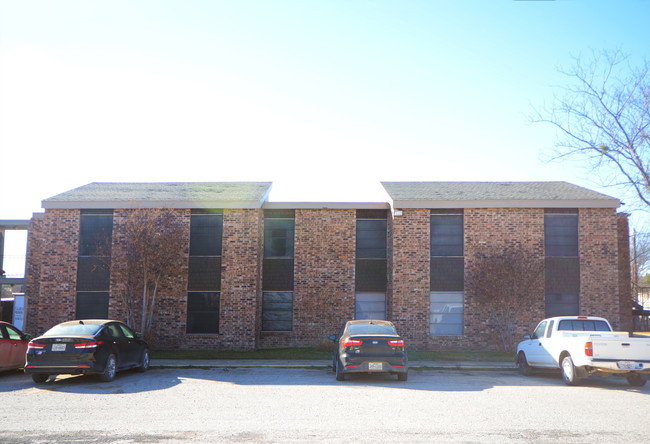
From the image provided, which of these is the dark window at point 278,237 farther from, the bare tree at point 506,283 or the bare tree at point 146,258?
the bare tree at point 506,283

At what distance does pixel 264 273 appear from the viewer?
23.7 meters

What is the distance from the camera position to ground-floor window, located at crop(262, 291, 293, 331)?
2352cm

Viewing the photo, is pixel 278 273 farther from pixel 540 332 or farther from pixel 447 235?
pixel 540 332

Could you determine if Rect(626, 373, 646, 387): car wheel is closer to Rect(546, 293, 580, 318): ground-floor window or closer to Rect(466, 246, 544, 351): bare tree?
Rect(466, 246, 544, 351): bare tree

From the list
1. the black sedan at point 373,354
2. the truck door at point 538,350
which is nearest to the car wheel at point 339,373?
the black sedan at point 373,354

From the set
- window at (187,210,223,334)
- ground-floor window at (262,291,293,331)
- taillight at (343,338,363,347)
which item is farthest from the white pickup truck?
window at (187,210,223,334)

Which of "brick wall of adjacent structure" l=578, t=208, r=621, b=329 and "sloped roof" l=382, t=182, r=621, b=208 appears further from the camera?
"sloped roof" l=382, t=182, r=621, b=208

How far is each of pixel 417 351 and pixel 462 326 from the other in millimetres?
2116

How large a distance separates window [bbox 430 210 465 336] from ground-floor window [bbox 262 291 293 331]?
5.56 metres

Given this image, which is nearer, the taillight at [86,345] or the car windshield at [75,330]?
the taillight at [86,345]

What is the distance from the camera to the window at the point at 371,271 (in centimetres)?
2353

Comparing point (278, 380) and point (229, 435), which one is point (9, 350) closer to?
point (278, 380)

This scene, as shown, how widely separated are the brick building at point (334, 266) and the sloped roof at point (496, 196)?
7cm

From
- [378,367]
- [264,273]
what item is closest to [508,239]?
[264,273]
